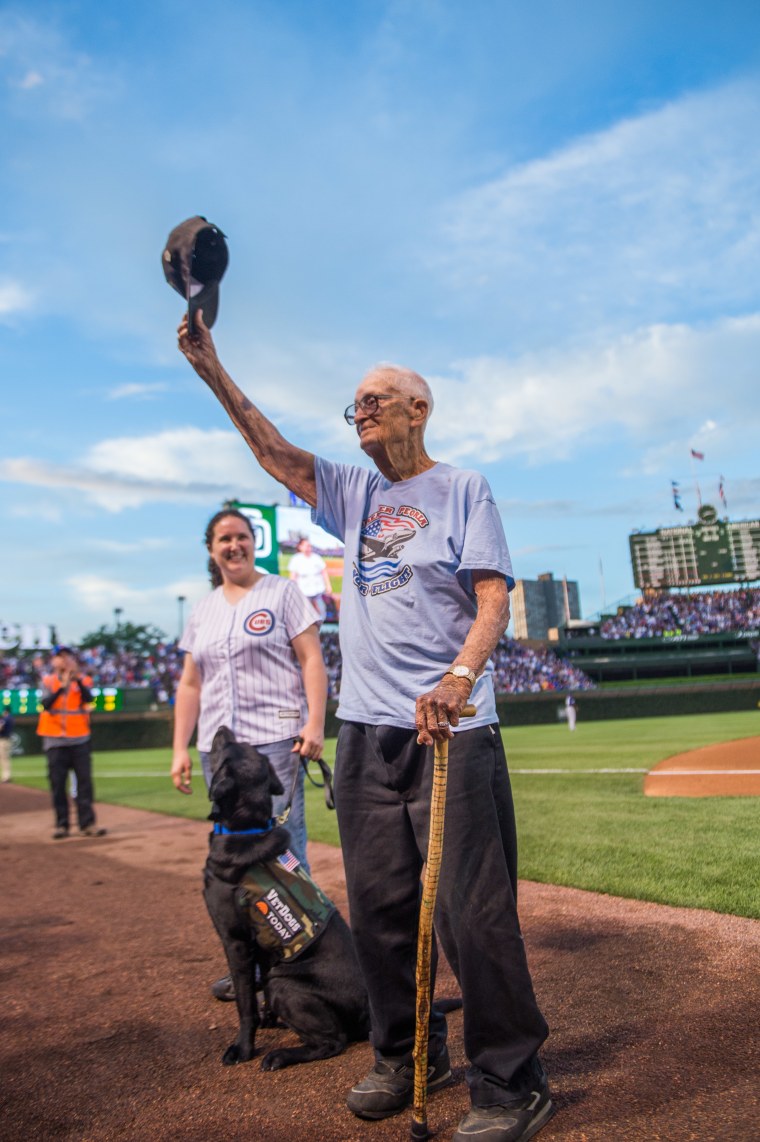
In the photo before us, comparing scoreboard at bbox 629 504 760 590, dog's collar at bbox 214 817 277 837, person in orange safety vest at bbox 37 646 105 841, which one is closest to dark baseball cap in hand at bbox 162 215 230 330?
dog's collar at bbox 214 817 277 837

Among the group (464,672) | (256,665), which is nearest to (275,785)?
(256,665)

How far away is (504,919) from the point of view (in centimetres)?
236

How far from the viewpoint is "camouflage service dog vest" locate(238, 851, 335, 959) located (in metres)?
3.09

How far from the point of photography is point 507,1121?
220 centimetres

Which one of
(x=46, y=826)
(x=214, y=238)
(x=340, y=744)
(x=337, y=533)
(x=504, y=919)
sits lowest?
(x=46, y=826)

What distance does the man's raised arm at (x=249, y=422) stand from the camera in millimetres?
2906

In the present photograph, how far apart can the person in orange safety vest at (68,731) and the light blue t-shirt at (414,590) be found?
722 cm

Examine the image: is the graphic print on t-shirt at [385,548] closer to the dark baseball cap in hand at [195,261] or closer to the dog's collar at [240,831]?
the dark baseball cap in hand at [195,261]

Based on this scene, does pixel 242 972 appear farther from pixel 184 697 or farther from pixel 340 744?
pixel 184 697

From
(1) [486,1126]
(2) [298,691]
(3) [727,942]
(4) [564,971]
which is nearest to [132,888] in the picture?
(2) [298,691]

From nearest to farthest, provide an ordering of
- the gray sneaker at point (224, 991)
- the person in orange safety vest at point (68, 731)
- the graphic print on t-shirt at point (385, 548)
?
the graphic print on t-shirt at point (385, 548) → the gray sneaker at point (224, 991) → the person in orange safety vest at point (68, 731)

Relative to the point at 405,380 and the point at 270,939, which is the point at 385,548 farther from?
the point at 270,939

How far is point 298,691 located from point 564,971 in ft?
5.75

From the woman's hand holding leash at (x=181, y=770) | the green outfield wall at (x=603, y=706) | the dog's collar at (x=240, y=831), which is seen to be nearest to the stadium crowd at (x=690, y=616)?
the green outfield wall at (x=603, y=706)
